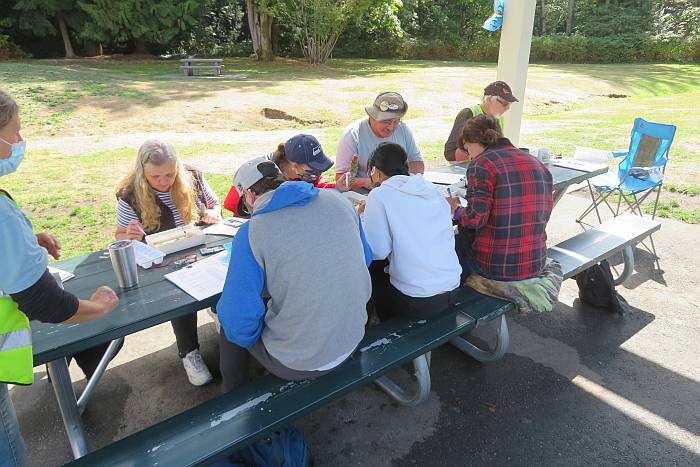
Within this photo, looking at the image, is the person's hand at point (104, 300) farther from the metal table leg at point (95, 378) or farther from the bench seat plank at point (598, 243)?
the bench seat plank at point (598, 243)

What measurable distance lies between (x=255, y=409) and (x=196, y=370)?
1018 millimetres

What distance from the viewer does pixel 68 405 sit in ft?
7.52

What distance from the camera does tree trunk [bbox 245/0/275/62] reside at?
23.6 metres

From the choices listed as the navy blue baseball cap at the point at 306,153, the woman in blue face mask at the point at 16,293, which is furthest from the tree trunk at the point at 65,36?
the woman in blue face mask at the point at 16,293

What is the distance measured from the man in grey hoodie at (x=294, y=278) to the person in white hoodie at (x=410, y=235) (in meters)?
0.45

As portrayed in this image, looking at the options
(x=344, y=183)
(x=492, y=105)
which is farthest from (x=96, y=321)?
(x=492, y=105)

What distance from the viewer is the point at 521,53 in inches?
211

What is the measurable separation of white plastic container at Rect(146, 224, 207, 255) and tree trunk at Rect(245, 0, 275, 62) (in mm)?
23192

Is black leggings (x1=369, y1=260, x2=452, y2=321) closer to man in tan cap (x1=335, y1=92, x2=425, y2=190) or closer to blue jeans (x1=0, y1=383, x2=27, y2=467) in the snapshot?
man in tan cap (x1=335, y1=92, x2=425, y2=190)

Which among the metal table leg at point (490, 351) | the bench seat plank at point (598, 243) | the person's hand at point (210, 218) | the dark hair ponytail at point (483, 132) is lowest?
the metal table leg at point (490, 351)

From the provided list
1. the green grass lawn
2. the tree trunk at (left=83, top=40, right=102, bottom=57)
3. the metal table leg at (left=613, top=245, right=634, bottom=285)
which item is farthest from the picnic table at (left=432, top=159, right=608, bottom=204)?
the tree trunk at (left=83, top=40, right=102, bottom=57)

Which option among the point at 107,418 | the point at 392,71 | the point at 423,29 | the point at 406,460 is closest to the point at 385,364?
the point at 406,460

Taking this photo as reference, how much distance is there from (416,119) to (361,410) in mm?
10253

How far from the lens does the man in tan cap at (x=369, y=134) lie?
146 inches
